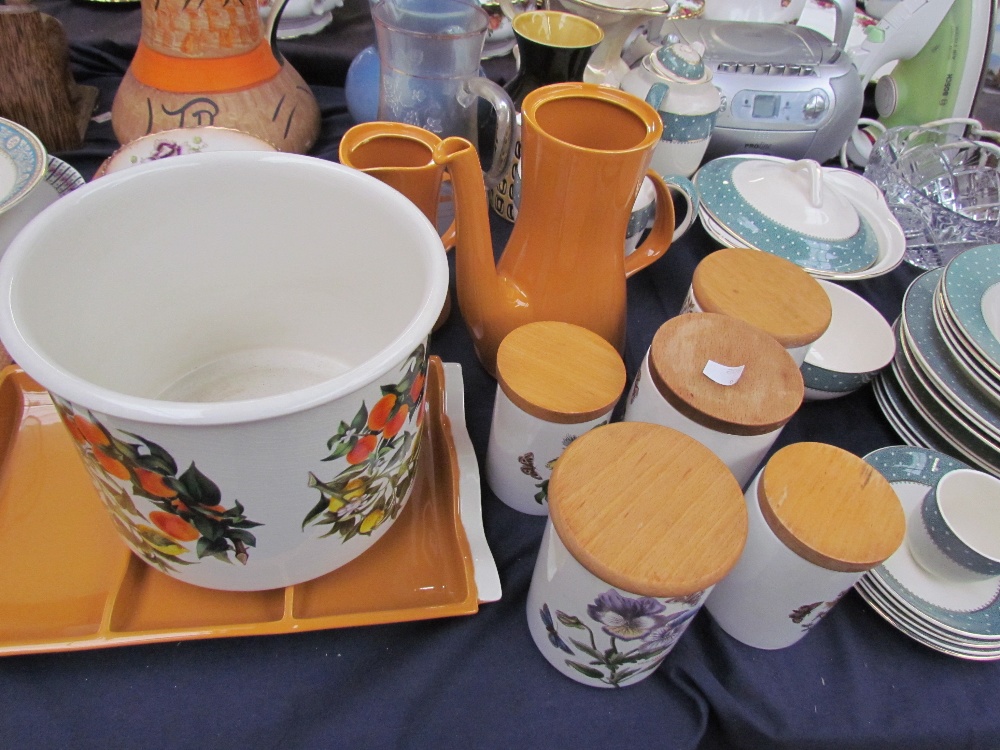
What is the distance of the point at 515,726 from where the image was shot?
1.12ft

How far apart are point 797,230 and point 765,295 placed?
0.17m

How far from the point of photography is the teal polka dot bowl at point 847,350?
1.58 feet

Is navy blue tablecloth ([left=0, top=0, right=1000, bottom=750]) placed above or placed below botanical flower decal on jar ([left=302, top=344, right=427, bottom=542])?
below

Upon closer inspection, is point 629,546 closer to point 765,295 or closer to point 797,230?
point 765,295

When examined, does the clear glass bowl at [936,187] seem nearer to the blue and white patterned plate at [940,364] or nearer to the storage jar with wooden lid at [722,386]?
the blue and white patterned plate at [940,364]

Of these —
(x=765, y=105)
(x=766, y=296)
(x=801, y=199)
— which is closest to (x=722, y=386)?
(x=766, y=296)

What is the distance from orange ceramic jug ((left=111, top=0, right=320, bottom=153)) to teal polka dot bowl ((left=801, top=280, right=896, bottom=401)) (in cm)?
53

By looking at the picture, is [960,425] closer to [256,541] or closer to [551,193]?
[551,193]

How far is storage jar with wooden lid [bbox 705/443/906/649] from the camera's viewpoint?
31 centimetres

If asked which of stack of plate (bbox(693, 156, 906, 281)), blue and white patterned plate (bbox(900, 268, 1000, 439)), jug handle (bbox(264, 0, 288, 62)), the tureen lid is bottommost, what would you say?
blue and white patterned plate (bbox(900, 268, 1000, 439))

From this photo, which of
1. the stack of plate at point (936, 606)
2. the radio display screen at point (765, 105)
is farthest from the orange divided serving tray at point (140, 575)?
the radio display screen at point (765, 105)

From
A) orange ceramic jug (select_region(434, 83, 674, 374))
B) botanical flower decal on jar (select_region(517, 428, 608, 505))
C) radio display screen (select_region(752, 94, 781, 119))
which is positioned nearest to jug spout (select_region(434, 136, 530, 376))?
orange ceramic jug (select_region(434, 83, 674, 374))

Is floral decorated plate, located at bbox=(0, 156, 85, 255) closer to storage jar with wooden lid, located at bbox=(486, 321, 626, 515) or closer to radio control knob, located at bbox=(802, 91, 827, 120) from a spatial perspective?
storage jar with wooden lid, located at bbox=(486, 321, 626, 515)

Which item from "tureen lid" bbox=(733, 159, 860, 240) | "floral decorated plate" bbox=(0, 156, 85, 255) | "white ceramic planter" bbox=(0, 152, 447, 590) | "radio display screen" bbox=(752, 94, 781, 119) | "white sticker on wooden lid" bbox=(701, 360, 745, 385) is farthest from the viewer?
"radio display screen" bbox=(752, 94, 781, 119)
